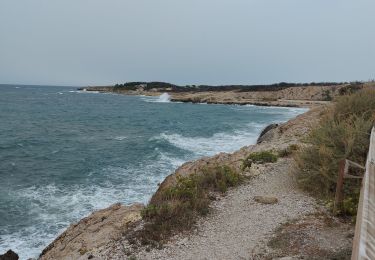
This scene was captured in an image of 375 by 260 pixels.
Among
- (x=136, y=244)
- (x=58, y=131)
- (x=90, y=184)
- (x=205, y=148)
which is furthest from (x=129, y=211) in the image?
(x=58, y=131)

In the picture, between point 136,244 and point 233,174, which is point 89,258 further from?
point 233,174

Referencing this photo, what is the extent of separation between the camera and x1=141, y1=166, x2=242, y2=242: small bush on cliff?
7.47 meters

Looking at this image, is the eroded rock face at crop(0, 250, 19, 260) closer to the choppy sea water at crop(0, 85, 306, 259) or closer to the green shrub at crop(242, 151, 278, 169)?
the choppy sea water at crop(0, 85, 306, 259)

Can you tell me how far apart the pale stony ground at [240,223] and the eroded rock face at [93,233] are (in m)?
0.95

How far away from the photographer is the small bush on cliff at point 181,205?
7.47 metres

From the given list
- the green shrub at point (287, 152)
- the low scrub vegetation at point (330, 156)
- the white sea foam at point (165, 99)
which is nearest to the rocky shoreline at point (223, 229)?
the low scrub vegetation at point (330, 156)

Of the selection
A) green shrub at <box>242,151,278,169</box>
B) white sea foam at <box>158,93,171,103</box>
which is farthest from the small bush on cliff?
white sea foam at <box>158,93,171,103</box>

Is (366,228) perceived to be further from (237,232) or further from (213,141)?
(213,141)

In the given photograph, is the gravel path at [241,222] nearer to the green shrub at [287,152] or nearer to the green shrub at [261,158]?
the green shrub at [261,158]

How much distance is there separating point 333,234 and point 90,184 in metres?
12.8

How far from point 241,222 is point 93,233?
344cm

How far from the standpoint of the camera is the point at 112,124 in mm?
41375

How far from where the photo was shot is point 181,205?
26.4ft

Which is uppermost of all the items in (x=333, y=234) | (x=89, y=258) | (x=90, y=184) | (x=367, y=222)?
(x=367, y=222)
